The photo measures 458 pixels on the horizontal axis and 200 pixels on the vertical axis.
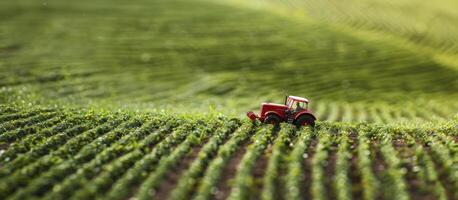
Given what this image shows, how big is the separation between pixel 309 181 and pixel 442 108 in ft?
86.8

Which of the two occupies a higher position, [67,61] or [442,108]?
[67,61]

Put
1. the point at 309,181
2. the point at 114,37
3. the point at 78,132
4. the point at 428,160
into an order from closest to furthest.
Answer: the point at 309,181
the point at 428,160
the point at 78,132
the point at 114,37

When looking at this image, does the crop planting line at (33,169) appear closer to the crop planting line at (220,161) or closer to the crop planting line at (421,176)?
the crop planting line at (220,161)

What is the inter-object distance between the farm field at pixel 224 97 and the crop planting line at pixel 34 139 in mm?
78

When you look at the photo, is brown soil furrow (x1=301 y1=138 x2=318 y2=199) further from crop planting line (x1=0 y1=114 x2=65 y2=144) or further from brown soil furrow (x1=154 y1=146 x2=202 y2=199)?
crop planting line (x1=0 y1=114 x2=65 y2=144)

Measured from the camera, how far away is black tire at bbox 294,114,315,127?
22.0 meters

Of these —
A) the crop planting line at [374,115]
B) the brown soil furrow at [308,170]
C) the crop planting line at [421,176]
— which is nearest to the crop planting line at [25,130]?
the brown soil furrow at [308,170]

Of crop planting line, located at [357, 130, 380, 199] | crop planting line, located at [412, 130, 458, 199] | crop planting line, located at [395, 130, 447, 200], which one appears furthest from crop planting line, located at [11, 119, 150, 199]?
crop planting line, located at [412, 130, 458, 199]

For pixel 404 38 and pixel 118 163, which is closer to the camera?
pixel 118 163

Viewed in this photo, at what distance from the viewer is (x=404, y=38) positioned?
202 feet

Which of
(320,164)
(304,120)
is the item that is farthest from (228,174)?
(304,120)

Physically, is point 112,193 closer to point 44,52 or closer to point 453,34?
point 44,52

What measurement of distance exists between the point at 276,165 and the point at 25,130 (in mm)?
11649

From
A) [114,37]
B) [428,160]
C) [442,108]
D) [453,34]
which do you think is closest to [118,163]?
[428,160]
